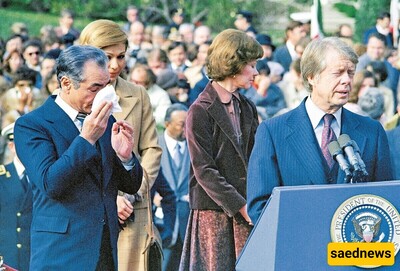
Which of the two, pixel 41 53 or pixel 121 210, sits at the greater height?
pixel 41 53

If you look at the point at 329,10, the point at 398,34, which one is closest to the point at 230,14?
the point at 329,10

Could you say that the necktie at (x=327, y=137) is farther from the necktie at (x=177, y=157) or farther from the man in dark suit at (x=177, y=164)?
the necktie at (x=177, y=157)

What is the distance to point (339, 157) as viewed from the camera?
18.6ft

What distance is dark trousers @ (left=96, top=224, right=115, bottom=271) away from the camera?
21.5 feet

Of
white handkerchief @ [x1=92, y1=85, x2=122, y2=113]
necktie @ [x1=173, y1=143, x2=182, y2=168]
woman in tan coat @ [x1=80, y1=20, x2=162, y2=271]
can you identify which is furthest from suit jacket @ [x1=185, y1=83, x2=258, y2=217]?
necktie @ [x1=173, y1=143, x2=182, y2=168]

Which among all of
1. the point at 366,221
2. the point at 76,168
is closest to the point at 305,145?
the point at 366,221

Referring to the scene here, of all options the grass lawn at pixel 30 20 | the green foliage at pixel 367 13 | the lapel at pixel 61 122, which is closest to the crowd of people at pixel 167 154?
the lapel at pixel 61 122

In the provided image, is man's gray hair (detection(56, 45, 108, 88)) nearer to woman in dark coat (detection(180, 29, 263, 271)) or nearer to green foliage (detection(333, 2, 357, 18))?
woman in dark coat (detection(180, 29, 263, 271))

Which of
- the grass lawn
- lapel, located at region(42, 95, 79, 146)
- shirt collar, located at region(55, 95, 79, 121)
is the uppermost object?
the grass lawn

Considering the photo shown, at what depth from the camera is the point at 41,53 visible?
18.9 meters

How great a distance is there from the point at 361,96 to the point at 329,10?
50.4 ft

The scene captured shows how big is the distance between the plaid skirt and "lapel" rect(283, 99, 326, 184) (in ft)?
5.88

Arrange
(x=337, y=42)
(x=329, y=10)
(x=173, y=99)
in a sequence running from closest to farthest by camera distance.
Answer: (x=337, y=42) < (x=173, y=99) < (x=329, y=10)

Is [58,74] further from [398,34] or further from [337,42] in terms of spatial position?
[398,34]
